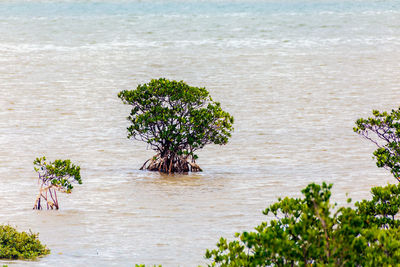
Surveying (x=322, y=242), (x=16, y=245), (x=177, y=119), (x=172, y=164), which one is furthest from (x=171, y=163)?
(x=322, y=242)

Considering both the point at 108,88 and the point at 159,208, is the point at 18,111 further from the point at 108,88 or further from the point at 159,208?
the point at 159,208

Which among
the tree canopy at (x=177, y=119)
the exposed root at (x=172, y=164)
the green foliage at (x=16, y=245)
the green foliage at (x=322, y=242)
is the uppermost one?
the tree canopy at (x=177, y=119)

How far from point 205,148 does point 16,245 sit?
18.5 meters

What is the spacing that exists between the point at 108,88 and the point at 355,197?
31422 millimetres

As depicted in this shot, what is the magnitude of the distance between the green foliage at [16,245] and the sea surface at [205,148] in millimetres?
339

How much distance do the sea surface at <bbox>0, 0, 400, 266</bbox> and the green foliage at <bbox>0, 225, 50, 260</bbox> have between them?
1.11ft

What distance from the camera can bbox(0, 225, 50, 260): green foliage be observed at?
54.0ft

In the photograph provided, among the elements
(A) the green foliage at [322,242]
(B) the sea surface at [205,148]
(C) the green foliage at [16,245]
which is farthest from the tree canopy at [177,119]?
(A) the green foliage at [322,242]

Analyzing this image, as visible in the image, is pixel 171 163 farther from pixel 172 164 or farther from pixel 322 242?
pixel 322 242

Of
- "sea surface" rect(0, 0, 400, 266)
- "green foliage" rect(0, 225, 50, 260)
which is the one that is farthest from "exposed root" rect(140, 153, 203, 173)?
"green foliage" rect(0, 225, 50, 260)

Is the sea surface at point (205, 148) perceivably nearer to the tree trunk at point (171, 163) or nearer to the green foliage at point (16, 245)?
the green foliage at point (16, 245)

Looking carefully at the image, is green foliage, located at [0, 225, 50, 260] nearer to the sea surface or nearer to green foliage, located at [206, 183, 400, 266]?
the sea surface

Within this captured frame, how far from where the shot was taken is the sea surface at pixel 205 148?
20.5 metres

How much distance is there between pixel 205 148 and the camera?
1364 inches
